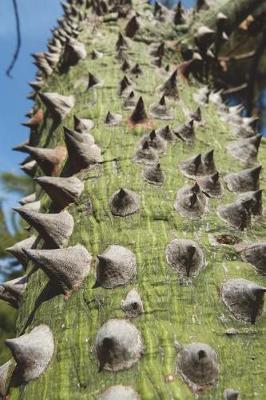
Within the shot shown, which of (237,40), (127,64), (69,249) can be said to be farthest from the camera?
(237,40)

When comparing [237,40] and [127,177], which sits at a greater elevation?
[237,40]

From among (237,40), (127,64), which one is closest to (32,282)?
(127,64)

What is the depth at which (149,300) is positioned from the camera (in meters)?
1.21

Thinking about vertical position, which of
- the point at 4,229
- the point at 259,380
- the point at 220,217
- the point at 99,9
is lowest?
the point at 4,229

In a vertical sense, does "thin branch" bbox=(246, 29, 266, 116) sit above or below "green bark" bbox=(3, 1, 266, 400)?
above

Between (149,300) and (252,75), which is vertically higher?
(252,75)

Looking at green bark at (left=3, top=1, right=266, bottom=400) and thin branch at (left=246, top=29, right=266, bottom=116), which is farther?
thin branch at (left=246, top=29, right=266, bottom=116)

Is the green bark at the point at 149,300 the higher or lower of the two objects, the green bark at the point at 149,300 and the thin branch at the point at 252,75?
the lower

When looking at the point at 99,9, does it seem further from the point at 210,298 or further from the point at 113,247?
the point at 210,298

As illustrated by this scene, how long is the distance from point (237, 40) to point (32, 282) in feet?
→ 10.9

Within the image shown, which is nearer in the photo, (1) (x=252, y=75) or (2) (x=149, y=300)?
(2) (x=149, y=300)

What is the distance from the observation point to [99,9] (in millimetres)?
2871

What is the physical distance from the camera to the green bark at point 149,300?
3.55 feet

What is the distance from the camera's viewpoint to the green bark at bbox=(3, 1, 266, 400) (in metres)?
1.08
